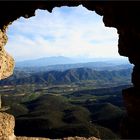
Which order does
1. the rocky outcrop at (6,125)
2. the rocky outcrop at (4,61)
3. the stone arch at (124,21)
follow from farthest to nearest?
the rocky outcrop at (6,125)
the rocky outcrop at (4,61)
the stone arch at (124,21)

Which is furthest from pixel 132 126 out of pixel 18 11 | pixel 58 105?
pixel 58 105

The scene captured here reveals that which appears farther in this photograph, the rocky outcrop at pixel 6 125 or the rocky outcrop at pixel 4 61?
the rocky outcrop at pixel 6 125

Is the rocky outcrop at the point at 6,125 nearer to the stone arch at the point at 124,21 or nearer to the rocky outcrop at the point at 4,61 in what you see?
the rocky outcrop at the point at 4,61

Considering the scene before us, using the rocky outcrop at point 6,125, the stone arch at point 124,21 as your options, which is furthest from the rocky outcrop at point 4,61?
the rocky outcrop at point 6,125

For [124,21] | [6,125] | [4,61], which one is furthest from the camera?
[6,125]

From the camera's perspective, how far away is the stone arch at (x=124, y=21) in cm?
930

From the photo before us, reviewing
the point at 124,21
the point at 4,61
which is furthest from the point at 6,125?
the point at 124,21

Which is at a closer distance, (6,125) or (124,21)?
(124,21)

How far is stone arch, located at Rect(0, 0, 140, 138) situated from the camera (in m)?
9.30

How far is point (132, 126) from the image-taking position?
9.26 metres

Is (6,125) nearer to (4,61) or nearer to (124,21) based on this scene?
(4,61)

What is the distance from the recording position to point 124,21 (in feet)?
31.7

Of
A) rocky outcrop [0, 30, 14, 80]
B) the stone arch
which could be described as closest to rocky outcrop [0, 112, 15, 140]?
rocky outcrop [0, 30, 14, 80]

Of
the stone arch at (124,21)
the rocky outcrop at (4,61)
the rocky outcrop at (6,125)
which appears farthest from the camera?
the rocky outcrop at (6,125)
